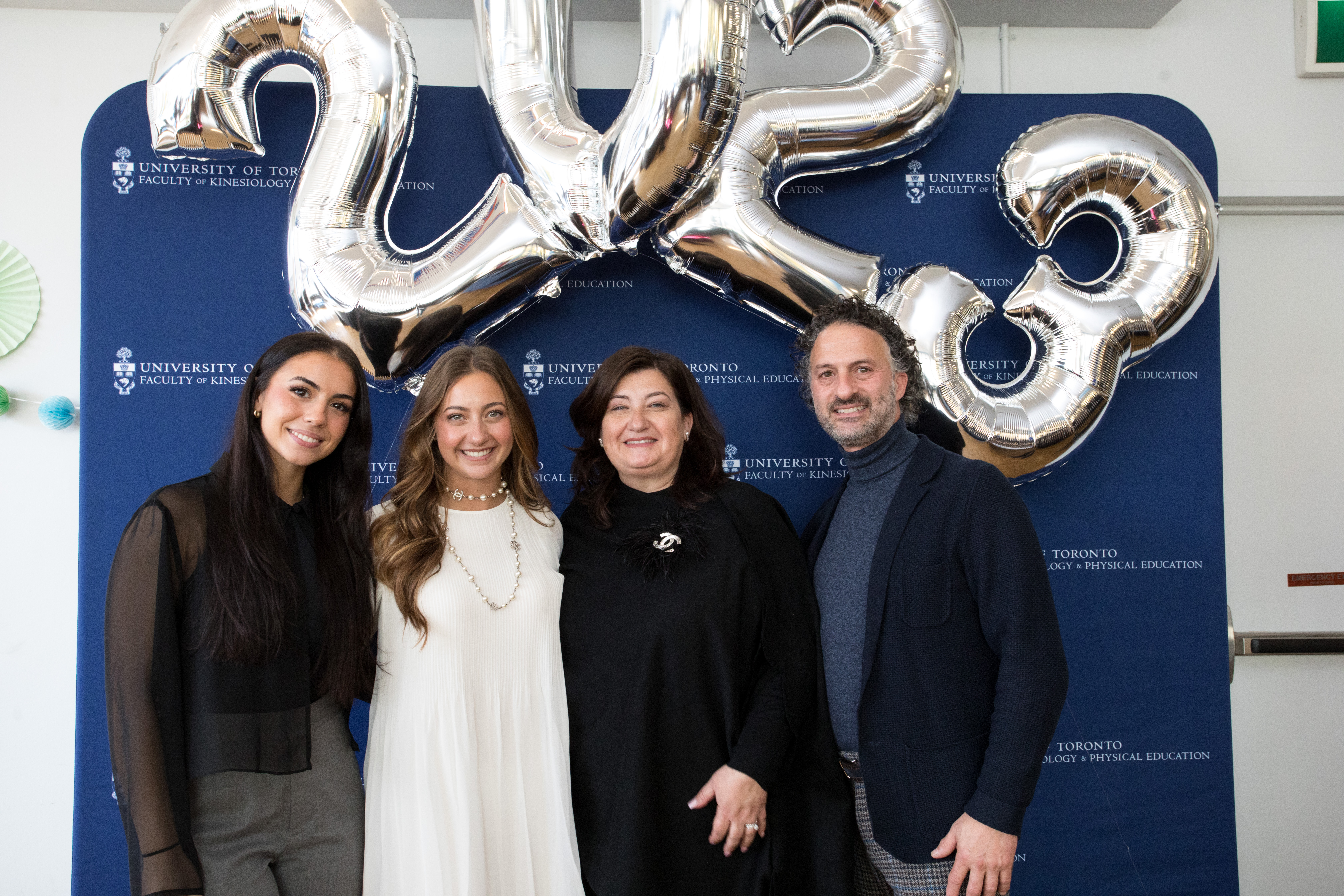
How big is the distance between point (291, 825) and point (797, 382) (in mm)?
1573

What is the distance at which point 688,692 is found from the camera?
1.49m

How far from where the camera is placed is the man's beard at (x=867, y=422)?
63.9 inches

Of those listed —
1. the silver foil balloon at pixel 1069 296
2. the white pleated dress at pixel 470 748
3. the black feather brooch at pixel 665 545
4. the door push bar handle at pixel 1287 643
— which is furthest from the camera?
the door push bar handle at pixel 1287 643

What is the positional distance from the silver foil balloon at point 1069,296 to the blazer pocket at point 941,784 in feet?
2.62

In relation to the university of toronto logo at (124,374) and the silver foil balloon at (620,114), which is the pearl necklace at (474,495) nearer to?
the silver foil balloon at (620,114)

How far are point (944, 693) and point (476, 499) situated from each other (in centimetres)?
100

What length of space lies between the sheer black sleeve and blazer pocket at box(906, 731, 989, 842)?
1228 mm

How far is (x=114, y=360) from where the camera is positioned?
204cm

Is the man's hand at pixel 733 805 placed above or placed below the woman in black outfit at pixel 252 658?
below

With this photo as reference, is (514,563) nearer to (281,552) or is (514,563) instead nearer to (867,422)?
(281,552)

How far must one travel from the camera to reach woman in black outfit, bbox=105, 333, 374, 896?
1.19 meters

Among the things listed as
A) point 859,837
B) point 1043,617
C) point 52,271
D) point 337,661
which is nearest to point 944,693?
point 1043,617

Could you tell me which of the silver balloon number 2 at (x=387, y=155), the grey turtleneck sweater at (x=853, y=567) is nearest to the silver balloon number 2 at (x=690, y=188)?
the silver balloon number 2 at (x=387, y=155)

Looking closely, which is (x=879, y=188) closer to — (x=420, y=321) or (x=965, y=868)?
(x=420, y=321)
